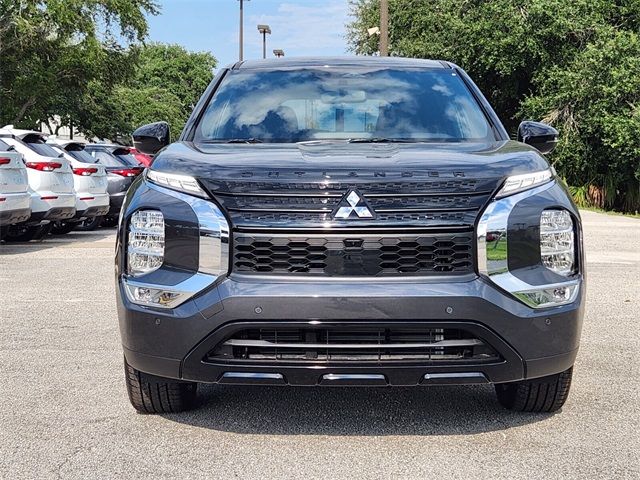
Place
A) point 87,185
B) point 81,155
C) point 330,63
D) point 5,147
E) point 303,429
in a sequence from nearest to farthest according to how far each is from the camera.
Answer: point 303,429
point 330,63
point 5,147
point 87,185
point 81,155

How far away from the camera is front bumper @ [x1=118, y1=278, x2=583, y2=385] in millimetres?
3535

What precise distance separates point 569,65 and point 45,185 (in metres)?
19.3

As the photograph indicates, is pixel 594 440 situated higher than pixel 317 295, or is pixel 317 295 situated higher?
pixel 317 295

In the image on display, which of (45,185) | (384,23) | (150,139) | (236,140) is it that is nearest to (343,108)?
(236,140)

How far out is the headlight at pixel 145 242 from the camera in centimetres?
374

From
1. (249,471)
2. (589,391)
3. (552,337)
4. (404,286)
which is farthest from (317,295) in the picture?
(589,391)

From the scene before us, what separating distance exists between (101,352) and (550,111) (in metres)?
23.6

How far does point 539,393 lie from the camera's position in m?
4.19

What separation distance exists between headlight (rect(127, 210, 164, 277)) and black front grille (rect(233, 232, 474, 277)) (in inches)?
14.0

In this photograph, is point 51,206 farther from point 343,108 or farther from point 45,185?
point 343,108

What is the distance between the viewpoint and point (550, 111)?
89.1ft

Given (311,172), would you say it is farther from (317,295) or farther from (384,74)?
(384,74)

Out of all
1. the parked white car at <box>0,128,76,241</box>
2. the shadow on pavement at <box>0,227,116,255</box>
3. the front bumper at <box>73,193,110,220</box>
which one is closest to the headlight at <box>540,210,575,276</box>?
the shadow on pavement at <box>0,227,116,255</box>

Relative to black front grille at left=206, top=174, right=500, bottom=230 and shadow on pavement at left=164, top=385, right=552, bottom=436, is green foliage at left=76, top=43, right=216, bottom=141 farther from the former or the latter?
Answer: black front grille at left=206, top=174, right=500, bottom=230
